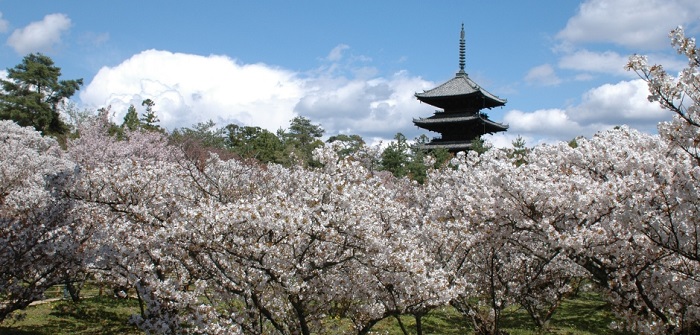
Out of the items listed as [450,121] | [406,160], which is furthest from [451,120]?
[406,160]

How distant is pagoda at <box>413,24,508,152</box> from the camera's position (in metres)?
46.8

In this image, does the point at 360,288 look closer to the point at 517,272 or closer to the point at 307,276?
the point at 307,276

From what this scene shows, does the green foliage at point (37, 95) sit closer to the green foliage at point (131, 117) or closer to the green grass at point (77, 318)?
the green foliage at point (131, 117)

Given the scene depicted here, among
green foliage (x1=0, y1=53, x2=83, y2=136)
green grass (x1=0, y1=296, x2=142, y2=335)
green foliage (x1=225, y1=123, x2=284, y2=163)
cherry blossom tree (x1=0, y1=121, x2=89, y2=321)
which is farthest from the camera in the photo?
green foliage (x1=225, y1=123, x2=284, y2=163)

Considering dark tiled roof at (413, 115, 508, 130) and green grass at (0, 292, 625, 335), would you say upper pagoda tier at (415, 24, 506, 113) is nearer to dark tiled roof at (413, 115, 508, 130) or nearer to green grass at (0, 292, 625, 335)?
dark tiled roof at (413, 115, 508, 130)

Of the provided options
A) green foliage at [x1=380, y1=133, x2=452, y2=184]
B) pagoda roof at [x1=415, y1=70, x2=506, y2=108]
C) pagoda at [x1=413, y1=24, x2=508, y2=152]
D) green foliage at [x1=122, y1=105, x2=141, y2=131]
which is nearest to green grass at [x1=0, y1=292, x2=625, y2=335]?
green foliage at [x1=380, y1=133, x2=452, y2=184]

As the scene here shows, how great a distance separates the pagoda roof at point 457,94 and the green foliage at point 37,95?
31.5m

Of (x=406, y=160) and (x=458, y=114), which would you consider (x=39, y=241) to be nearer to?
(x=406, y=160)

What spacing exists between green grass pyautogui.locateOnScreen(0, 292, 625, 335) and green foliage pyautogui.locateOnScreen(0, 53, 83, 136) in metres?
32.6

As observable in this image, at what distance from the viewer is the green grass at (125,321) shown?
13391 mm

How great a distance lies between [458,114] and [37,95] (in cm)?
3599

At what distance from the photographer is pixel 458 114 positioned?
48.4 meters

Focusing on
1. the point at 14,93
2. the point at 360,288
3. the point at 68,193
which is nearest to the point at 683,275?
the point at 360,288

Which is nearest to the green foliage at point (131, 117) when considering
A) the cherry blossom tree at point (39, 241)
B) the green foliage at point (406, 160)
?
the green foliage at point (406, 160)
